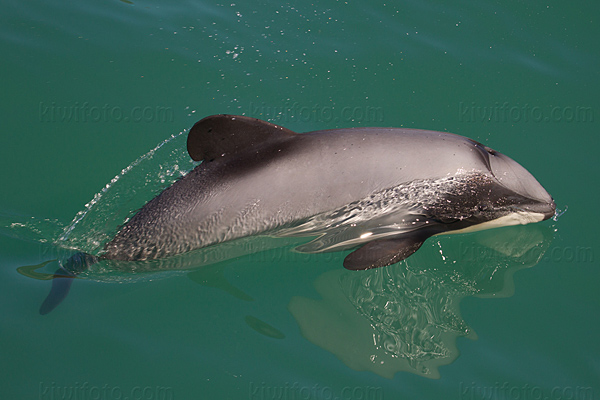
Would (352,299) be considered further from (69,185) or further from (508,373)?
(69,185)

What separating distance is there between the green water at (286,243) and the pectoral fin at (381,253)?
0.41 meters

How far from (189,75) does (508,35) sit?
184 inches

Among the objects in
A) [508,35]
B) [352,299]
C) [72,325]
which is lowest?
[72,325]

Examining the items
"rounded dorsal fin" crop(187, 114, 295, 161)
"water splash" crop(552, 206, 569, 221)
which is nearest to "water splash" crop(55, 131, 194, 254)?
"rounded dorsal fin" crop(187, 114, 295, 161)

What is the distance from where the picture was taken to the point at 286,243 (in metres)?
4.80

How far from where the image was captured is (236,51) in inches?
279

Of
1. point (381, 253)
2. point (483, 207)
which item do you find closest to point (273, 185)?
point (381, 253)

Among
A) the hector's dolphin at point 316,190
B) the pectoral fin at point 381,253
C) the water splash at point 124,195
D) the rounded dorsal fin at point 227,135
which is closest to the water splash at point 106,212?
the water splash at point 124,195

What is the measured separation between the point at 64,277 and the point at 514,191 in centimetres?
408

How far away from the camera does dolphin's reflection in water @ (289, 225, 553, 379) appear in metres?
4.28

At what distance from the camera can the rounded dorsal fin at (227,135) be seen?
428cm

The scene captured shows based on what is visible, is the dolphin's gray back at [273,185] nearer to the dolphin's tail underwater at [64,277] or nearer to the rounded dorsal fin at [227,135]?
the rounded dorsal fin at [227,135]

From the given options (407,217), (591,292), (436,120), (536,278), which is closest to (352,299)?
(407,217)

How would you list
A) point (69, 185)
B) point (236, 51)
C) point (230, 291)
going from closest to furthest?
point (230, 291) → point (69, 185) → point (236, 51)
